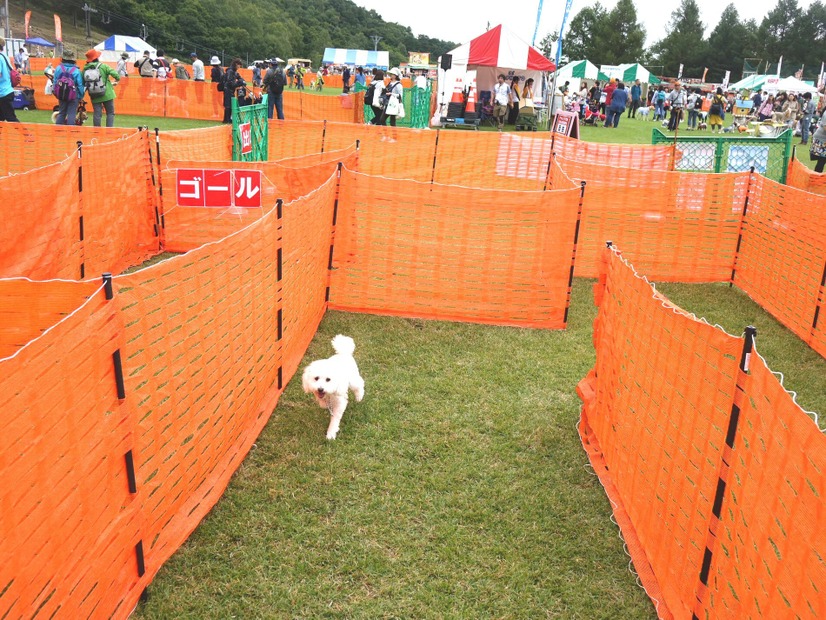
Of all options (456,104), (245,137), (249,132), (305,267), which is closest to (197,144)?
(245,137)

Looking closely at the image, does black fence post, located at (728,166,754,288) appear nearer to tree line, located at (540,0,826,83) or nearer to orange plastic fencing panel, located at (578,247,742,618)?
orange plastic fencing panel, located at (578,247,742,618)

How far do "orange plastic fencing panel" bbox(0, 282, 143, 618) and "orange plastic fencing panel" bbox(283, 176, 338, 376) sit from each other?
2.64 m

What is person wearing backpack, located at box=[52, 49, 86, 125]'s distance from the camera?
551 inches

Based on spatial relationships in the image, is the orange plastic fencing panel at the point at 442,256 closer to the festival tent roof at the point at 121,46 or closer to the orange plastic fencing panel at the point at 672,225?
the orange plastic fencing panel at the point at 672,225

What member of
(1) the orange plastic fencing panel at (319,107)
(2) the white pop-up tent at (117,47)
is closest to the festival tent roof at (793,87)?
(1) the orange plastic fencing panel at (319,107)

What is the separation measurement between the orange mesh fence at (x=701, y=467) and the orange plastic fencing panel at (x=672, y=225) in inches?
181

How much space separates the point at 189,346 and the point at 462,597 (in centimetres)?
197

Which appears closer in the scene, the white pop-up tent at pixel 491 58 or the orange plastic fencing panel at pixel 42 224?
the orange plastic fencing panel at pixel 42 224

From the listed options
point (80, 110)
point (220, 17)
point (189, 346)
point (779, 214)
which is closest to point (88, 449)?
point (189, 346)

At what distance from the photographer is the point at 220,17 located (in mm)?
100125

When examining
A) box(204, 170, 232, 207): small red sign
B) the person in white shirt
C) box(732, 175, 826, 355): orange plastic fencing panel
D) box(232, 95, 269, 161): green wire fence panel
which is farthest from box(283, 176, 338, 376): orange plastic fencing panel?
the person in white shirt

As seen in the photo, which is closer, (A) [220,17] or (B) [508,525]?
(B) [508,525]

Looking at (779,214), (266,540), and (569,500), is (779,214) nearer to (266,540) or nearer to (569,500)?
(569,500)

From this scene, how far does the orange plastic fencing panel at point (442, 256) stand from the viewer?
24.5ft
